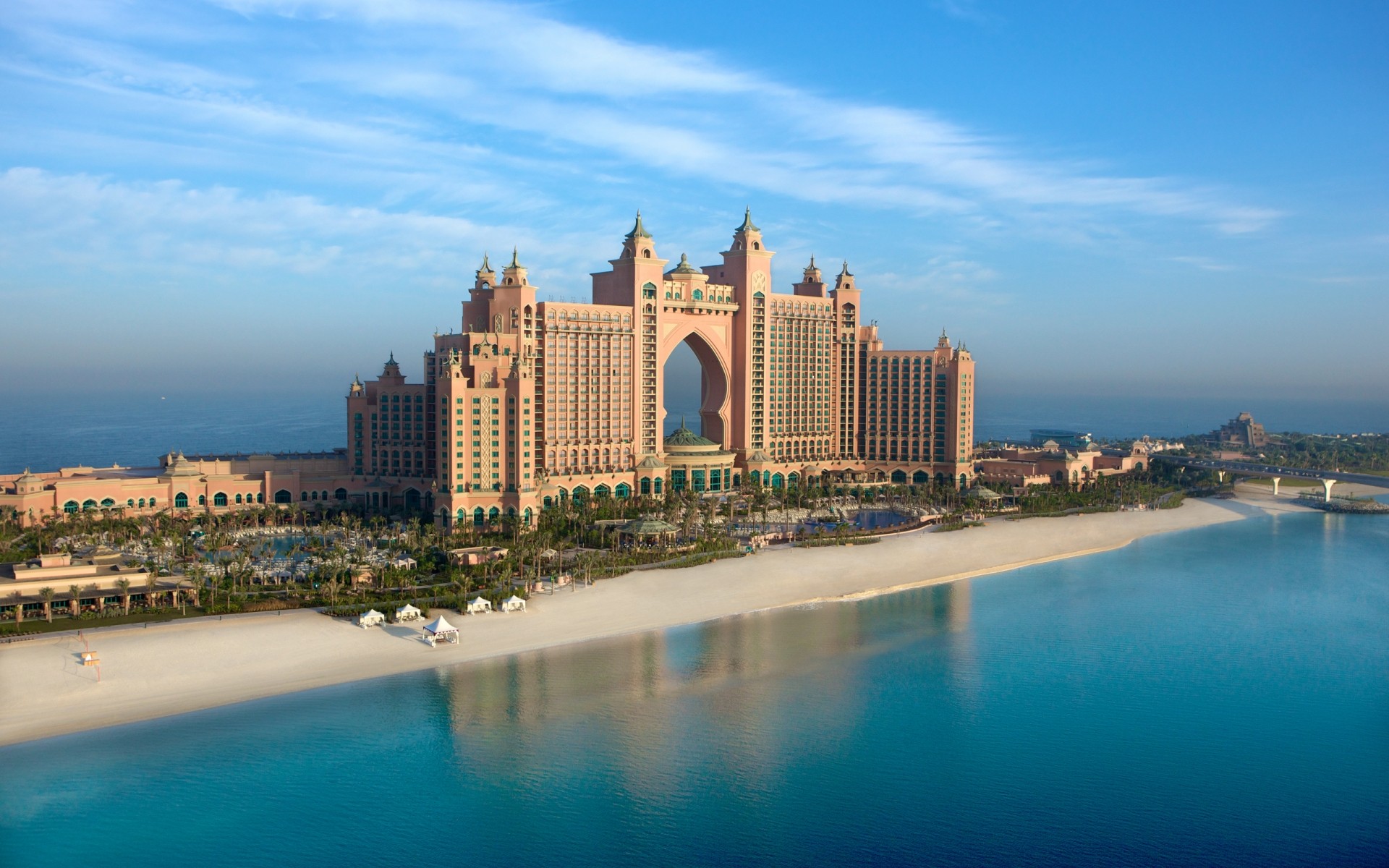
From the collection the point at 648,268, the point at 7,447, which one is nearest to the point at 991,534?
the point at 648,268

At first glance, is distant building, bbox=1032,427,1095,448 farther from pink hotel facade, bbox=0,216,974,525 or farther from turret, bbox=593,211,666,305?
turret, bbox=593,211,666,305

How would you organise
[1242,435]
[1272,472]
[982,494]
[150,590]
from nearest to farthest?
[150,590] < [982,494] < [1272,472] < [1242,435]

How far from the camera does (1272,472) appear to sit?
105 meters

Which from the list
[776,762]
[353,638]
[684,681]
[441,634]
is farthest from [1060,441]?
[776,762]

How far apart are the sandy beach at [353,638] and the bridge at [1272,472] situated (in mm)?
47714

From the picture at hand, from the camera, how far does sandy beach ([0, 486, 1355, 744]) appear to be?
36312mm

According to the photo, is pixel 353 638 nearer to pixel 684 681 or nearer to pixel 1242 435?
pixel 684 681

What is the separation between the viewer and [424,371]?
77.1 m

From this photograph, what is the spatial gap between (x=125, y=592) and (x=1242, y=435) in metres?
150

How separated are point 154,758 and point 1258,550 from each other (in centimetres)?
6790

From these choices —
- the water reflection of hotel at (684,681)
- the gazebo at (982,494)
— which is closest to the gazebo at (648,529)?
the water reflection of hotel at (684,681)

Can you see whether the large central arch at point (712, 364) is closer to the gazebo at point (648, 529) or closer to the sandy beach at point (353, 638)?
→ the gazebo at point (648, 529)

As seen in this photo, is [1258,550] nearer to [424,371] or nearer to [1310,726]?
[1310,726]

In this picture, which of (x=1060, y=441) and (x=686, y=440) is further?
(x=1060, y=441)
